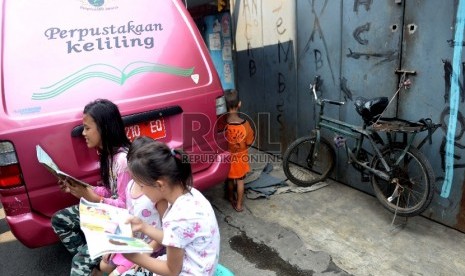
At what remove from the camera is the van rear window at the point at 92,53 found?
2381mm

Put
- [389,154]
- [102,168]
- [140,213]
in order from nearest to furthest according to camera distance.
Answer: [140,213] → [102,168] → [389,154]

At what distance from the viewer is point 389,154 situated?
3324 millimetres

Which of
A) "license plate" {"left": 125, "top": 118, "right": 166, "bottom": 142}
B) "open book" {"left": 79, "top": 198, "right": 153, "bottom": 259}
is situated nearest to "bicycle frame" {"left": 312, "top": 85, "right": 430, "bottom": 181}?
"license plate" {"left": 125, "top": 118, "right": 166, "bottom": 142}

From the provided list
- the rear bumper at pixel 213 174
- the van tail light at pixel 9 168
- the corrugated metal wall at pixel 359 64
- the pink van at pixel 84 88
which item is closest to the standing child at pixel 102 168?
the pink van at pixel 84 88

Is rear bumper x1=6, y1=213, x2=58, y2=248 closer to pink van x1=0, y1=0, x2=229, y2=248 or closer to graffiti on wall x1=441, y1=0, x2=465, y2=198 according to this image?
pink van x1=0, y1=0, x2=229, y2=248

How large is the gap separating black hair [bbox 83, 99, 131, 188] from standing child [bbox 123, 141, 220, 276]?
2.16ft

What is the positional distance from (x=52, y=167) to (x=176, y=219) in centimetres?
106

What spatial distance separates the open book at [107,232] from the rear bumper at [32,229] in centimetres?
91

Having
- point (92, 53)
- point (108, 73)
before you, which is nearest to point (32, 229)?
point (108, 73)

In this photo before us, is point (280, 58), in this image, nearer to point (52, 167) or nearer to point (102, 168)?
point (102, 168)

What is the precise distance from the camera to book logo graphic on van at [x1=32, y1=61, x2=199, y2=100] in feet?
7.91

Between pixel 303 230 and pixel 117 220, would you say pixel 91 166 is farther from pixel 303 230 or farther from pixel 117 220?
pixel 303 230

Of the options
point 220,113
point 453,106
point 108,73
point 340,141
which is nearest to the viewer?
point 108,73

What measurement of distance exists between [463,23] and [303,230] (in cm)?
210
